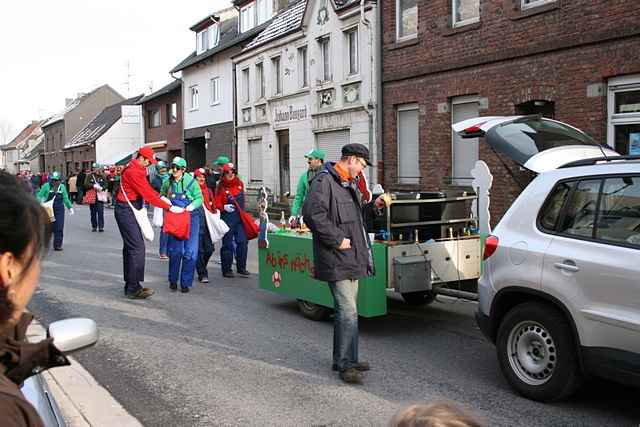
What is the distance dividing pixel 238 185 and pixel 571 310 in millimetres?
7141

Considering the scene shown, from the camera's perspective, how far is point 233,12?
33375 millimetres

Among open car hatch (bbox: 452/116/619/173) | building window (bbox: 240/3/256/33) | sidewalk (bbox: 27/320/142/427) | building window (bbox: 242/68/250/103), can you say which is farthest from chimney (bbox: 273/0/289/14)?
sidewalk (bbox: 27/320/142/427)

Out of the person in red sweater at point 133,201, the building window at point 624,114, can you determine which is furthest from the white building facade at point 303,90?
the person in red sweater at point 133,201

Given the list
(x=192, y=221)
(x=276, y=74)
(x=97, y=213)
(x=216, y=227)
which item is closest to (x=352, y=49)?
(x=276, y=74)

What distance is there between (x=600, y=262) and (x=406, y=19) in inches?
547

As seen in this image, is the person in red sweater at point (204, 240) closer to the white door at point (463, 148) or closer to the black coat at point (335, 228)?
the black coat at point (335, 228)

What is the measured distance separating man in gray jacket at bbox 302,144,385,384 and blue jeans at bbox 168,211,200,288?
4.43 m

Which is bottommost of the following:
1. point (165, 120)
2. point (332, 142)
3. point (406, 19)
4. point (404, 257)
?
point (404, 257)

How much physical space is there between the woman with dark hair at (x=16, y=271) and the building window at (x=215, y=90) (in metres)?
29.2

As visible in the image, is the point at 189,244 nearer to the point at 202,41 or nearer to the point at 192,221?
the point at 192,221

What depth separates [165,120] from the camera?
3894 cm

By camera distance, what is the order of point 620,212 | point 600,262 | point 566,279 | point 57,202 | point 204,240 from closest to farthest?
point 600,262
point 620,212
point 566,279
point 204,240
point 57,202

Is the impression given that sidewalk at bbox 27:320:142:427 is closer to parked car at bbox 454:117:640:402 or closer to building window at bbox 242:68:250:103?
parked car at bbox 454:117:640:402

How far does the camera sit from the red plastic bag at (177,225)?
9.64 m
